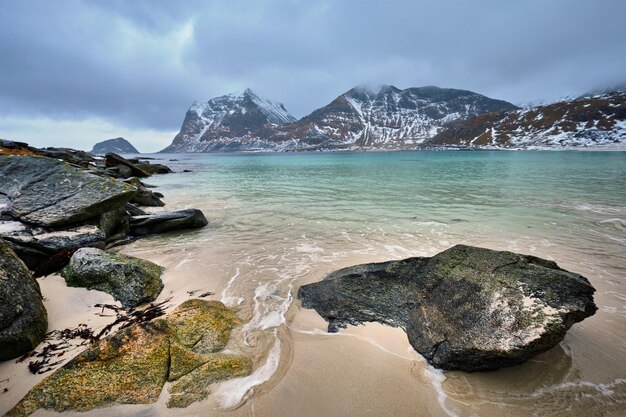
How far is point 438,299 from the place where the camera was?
5973 mm

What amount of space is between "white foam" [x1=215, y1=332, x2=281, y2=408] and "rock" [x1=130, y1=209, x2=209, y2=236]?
10716 mm

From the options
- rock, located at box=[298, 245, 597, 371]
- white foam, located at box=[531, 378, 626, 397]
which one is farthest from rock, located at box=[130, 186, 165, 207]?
white foam, located at box=[531, 378, 626, 397]

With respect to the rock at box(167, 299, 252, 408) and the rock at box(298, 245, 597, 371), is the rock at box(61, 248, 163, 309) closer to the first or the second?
the rock at box(167, 299, 252, 408)

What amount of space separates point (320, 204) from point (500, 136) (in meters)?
218

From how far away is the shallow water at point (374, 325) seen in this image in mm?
4254

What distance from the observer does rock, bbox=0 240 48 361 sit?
4.64 meters

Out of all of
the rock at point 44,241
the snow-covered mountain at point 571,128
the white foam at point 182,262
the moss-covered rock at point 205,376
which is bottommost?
the white foam at point 182,262

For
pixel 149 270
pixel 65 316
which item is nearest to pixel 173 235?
pixel 149 270

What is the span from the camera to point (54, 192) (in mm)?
11328

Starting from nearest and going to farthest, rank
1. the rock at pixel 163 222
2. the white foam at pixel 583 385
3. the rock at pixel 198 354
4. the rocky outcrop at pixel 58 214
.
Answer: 1. the rock at pixel 198 354
2. the white foam at pixel 583 385
3. the rocky outcrop at pixel 58 214
4. the rock at pixel 163 222

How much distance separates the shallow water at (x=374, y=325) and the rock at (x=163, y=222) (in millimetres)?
794

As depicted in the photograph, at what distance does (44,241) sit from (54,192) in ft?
11.1

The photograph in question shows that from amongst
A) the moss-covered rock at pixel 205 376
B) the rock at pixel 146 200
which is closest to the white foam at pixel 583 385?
the moss-covered rock at pixel 205 376

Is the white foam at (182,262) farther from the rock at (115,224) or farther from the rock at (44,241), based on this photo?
the rock at (115,224)
